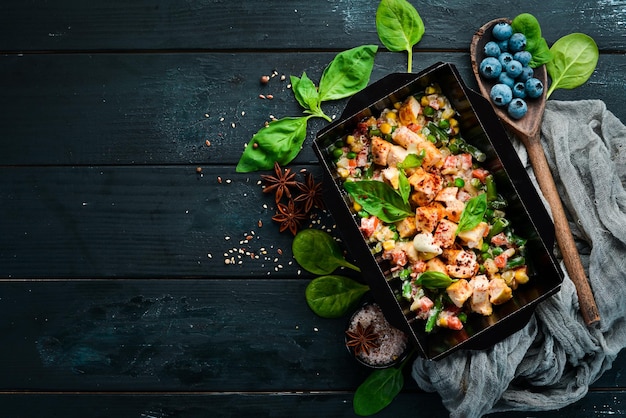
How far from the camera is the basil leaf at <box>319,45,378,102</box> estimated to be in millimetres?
2232

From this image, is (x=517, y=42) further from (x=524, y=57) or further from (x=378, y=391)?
(x=378, y=391)

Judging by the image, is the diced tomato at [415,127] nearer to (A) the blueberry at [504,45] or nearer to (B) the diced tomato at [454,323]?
(A) the blueberry at [504,45]

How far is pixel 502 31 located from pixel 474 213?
647 millimetres

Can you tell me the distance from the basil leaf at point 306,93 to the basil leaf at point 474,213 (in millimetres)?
622

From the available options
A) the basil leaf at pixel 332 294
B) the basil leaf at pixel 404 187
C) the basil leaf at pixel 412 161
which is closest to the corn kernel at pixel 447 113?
the basil leaf at pixel 412 161

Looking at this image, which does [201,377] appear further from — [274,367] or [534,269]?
[534,269]

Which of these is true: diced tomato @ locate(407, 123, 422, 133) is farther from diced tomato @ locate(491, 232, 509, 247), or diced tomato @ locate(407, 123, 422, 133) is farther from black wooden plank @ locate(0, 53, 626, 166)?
diced tomato @ locate(491, 232, 509, 247)

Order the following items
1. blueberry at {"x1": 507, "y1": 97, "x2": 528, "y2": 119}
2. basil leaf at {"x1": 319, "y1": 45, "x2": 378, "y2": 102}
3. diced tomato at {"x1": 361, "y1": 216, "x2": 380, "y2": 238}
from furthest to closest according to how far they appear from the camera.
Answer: basil leaf at {"x1": 319, "y1": 45, "x2": 378, "y2": 102} → blueberry at {"x1": 507, "y1": 97, "x2": 528, "y2": 119} → diced tomato at {"x1": 361, "y1": 216, "x2": 380, "y2": 238}

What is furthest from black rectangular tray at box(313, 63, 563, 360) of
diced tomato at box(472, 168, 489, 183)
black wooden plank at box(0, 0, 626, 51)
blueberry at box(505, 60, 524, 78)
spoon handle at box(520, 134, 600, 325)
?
black wooden plank at box(0, 0, 626, 51)

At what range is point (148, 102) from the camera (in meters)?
2.32

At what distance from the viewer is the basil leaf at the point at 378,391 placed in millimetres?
2213

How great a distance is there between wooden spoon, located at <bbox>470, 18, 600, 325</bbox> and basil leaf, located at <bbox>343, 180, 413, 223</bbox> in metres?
0.49

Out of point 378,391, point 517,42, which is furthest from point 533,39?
point 378,391

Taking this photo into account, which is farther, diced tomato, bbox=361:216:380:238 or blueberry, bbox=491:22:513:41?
blueberry, bbox=491:22:513:41
